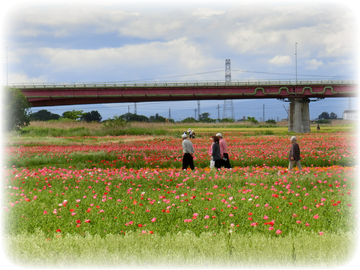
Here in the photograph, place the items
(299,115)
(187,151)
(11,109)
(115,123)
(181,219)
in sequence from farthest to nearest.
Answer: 1. (299,115)
2. (115,123)
3. (11,109)
4. (187,151)
5. (181,219)

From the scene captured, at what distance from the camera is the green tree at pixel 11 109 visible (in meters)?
35.5

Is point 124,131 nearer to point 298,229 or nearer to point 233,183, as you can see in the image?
point 233,183

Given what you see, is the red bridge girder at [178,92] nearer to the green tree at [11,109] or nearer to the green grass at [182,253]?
the green tree at [11,109]

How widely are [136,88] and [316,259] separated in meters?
62.0

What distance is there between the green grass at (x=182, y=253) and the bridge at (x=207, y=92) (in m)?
60.0

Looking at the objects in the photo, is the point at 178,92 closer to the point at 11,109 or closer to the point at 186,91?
the point at 186,91

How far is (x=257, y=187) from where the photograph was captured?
1135cm

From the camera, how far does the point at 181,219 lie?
8.48 m

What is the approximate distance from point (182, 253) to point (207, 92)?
204ft

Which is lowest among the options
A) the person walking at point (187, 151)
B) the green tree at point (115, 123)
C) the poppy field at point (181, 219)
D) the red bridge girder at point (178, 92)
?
the poppy field at point (181, 219)

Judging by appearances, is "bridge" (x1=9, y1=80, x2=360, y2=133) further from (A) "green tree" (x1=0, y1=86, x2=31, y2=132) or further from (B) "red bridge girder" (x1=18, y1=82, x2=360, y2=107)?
(A) "green tree" (x1=0, y1=86, x2=31, y2=132)

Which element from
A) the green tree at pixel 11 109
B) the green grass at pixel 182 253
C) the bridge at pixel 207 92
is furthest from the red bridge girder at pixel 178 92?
the green grass at pixel 182 253

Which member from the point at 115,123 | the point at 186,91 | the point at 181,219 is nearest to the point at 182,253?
the point at 181,219

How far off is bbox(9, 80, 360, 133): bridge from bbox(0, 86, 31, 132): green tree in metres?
27.5
